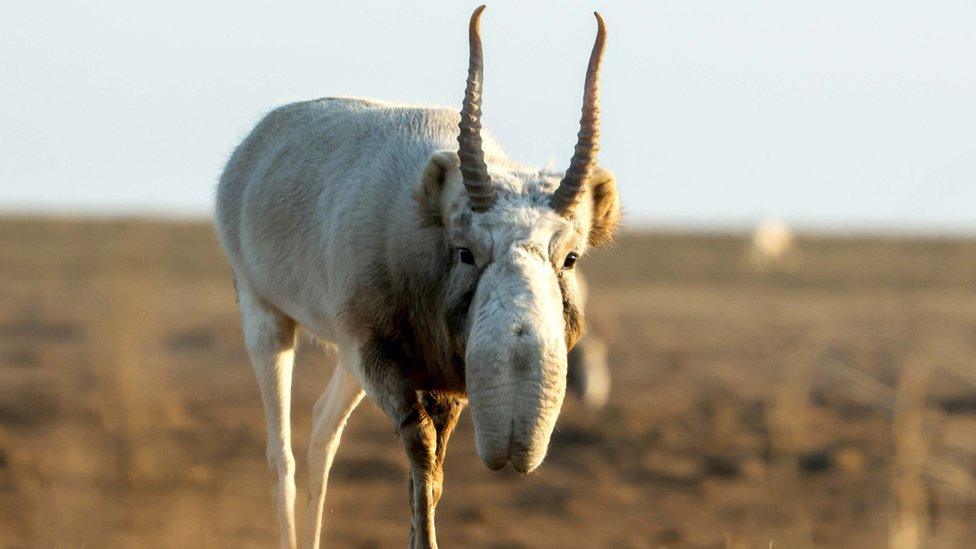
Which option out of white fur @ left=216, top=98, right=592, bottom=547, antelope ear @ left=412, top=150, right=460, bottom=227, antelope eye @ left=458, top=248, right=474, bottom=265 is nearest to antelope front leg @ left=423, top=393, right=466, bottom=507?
white fur @ left=216, top=98, right=592, bottom=547

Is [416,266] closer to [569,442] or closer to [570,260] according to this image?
[570,260]

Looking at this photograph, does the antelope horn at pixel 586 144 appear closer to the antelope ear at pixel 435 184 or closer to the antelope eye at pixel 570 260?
the antelope eye at pixel 570 260

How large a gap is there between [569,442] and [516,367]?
13.2 m

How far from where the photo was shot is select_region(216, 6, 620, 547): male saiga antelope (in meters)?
5.38

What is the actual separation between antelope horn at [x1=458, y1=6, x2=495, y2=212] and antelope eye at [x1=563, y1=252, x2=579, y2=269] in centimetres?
33

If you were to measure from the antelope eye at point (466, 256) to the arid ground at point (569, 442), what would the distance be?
1.23 metres

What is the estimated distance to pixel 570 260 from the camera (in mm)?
5875

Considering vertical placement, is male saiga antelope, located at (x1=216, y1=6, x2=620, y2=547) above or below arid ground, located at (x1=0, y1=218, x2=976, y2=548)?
above

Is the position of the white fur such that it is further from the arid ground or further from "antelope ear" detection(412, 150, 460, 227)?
the arid ground

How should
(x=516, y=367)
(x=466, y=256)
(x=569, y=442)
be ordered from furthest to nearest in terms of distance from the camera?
(x=569, y=442) → (x=466, y=256) → (x=516, y=367)

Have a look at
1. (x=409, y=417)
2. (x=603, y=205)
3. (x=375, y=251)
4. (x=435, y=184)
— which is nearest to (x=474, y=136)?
(x=435, y=184)

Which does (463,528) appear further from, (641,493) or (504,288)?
(504,288)

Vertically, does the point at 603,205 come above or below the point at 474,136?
below

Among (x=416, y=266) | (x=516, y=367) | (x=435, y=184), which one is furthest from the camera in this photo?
(x=416, y=266)
